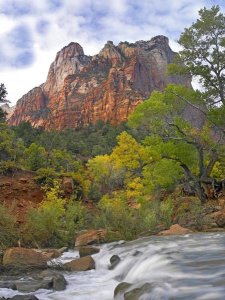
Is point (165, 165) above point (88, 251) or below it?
above

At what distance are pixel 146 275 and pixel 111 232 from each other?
7821 mm

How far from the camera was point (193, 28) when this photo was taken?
22547 mm

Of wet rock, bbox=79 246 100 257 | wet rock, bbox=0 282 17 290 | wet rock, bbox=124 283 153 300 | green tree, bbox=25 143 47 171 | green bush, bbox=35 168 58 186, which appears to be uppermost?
green tree, bbox=25 143 47 171

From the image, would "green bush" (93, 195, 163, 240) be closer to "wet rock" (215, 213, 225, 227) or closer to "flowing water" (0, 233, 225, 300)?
"wet rock" (215, 213, 225, 227)

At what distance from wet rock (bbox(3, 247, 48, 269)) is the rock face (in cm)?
10439

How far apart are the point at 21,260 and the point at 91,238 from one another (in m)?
5.14

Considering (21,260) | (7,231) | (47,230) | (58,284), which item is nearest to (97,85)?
(47,230)

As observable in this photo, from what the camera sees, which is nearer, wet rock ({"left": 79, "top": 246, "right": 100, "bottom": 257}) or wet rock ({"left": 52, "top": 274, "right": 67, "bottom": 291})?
wet rock ({"left": 52, "top": 274, "right": 67, "bottom": 291})

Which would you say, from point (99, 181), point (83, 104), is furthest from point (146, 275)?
point (83, 104)

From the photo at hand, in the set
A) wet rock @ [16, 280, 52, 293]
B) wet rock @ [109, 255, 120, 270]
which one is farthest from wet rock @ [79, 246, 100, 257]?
wet rock @ [16, 280, 52, 293]

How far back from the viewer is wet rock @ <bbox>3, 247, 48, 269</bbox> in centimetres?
1106

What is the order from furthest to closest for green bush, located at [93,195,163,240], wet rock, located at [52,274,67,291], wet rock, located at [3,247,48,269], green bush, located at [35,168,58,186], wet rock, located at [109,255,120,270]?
1. green bush, located at [35,168,58,186]
2. green bush, located at [93,195,163,240]
3. wet rock, located at [109,255,120,270]
4. wet rock, located at [3,247,48,269]
5. wet rock, located at [52,274,67,291]

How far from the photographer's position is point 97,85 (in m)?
139

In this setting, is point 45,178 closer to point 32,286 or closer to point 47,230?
point 47,230
